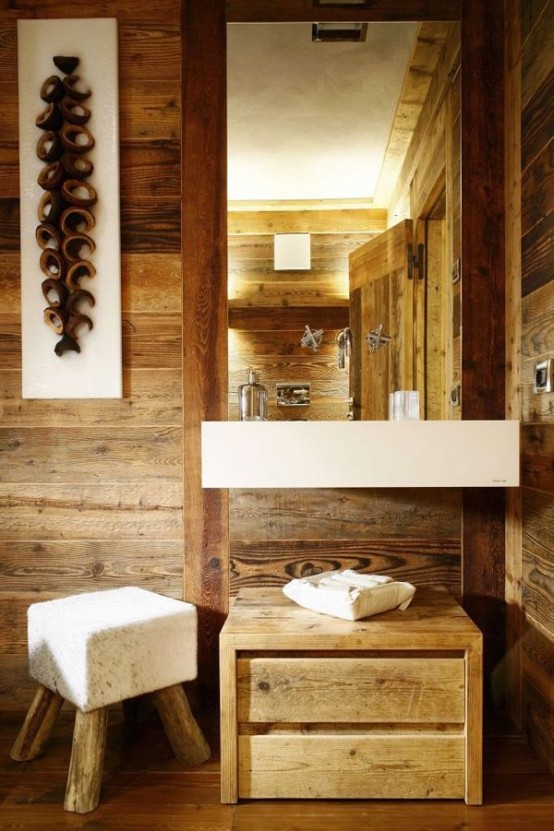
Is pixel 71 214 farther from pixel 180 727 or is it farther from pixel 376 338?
pixel 180 727

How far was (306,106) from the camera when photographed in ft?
6.66

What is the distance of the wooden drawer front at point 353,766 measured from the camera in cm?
160

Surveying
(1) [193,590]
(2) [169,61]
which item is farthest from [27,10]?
(1) [193,590]

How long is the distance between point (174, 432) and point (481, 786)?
1.29 metres

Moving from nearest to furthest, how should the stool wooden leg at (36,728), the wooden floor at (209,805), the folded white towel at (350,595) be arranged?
1. the wooden floor at (209,805)
2. the folded white towel at (350,595)
3. the stool wooden leg at (36,728)

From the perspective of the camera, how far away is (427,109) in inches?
80.6

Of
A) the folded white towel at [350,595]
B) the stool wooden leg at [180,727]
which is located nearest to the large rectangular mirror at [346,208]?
the folded white towel at [350,595]

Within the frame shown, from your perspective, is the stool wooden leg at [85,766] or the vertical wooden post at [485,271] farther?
the vertical wooden post at [485,271]

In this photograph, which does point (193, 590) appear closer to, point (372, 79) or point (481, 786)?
point (481, 786)

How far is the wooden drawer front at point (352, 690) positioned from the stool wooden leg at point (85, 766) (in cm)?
36

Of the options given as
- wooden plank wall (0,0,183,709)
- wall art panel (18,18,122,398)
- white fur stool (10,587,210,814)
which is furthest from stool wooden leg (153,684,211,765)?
wall art panel (18,18,122,398)

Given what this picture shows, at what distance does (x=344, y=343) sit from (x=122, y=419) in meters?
0.75

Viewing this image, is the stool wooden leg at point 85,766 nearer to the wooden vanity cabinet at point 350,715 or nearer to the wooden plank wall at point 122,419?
the wooden vanity cabinet at point 350,715

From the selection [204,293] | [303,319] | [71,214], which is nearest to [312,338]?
[303,319]
